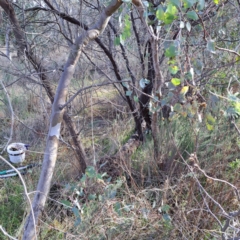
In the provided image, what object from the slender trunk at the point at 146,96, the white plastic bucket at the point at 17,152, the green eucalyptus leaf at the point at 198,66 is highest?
the green eucalyptus leaf at the point at 198,66

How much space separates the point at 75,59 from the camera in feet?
4.42

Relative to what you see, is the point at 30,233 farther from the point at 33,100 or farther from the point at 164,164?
the point at 33,100

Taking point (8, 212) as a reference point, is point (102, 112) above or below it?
above

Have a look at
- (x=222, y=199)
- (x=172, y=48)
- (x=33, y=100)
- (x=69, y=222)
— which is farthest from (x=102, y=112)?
(x=172, y=48)

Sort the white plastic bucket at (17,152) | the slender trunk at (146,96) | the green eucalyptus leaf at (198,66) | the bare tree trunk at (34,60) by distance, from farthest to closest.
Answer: the white plastic bucket at (17,152) → the slender trunk at (146,96) → the bare tree trunk at (34,60) → the green eucalyptus leaf at (198,66)

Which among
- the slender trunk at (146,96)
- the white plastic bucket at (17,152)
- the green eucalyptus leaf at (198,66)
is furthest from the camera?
the white plastic bucket at (17,152)

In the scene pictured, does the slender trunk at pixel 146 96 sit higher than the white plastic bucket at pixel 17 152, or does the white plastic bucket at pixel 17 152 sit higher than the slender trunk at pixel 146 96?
Result: the slender trunk at pixel 146 96

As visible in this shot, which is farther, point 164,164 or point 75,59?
point 164,164

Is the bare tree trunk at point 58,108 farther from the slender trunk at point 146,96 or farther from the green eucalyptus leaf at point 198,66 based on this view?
the slender trunk at point 146,96

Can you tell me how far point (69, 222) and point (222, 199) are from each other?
102cm

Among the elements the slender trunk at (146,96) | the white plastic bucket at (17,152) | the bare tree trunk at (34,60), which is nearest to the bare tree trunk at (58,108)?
the bare tree trunk at (34,60)

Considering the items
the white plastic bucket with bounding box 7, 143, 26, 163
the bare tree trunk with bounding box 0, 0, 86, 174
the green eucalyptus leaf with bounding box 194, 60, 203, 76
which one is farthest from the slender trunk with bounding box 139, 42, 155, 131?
the white plastic bucket with bounding box 7, 143, 26, 163

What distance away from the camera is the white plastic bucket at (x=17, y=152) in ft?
9.48

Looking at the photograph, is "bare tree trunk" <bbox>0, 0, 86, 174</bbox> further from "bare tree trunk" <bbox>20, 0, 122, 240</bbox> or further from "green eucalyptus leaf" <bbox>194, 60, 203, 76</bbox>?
"green eucalyptus leaf" <bbox>194, 60, 203, 76</bbox>
